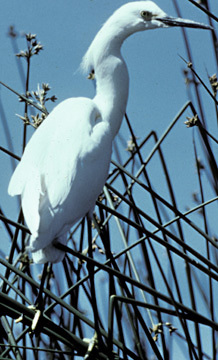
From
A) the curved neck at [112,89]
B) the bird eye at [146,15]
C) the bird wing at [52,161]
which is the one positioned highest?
the bird eye at [146,15]

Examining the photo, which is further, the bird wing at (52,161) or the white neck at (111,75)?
the white neck at (111,75)

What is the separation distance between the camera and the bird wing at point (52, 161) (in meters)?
1.38

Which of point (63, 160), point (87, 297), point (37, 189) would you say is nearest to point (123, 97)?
point (63, 160)

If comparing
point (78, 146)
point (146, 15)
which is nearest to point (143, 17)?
point (146, 15)

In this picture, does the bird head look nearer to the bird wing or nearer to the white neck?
the white neck

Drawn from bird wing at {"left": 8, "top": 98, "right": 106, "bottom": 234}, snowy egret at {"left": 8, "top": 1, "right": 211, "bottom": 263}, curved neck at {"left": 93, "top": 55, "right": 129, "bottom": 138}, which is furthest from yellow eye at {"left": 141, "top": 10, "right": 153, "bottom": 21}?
bird wing at {"left": 8, "top": 98, "right": 106, "bottom": 234}

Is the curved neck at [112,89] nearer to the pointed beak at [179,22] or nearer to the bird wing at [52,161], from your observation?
the bird wing at [52,161]

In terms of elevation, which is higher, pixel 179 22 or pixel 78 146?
pixel 179 22

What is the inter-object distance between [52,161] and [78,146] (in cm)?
9

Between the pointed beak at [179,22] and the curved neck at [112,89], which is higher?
the pointed beak at [179,22]

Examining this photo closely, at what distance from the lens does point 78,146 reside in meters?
1.50

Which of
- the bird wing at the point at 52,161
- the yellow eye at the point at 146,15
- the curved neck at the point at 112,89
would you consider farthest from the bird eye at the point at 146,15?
the bird wing at the point at 52,161

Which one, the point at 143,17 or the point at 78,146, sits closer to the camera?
the point at 78,146

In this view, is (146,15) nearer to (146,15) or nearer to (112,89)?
(146,15)
